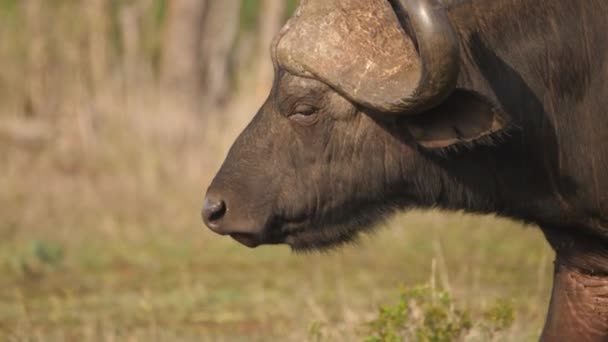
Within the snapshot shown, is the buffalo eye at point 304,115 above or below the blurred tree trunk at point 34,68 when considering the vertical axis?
above

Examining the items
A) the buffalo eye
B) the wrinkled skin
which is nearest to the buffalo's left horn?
the wrinkled skin

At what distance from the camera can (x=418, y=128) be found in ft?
17.4

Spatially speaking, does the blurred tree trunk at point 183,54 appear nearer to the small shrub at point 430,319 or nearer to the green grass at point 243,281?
the green grass at point 243,281

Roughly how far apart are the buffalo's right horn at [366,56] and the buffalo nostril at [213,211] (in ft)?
1.97

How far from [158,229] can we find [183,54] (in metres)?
4.68

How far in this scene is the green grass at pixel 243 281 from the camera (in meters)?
8.27

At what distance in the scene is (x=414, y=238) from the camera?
1198 centimetres

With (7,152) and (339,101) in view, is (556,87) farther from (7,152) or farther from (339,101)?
(7,152)

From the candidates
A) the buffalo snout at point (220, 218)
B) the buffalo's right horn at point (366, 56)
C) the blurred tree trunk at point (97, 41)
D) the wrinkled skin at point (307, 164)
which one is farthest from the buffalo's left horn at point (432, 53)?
the blurred tree trunk at point (97, 41)

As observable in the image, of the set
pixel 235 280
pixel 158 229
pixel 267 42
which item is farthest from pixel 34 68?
pixel 235 280

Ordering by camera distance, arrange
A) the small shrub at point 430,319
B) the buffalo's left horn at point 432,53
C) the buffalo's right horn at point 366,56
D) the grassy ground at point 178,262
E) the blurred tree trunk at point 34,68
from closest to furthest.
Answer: the buffalo's left horn at point 432,53 < the buffalo's right horn at point 366,56 < the small shrub at point 430,319 < the grassy ground at point 178,262 < the blurred tree trunk at point 34,68

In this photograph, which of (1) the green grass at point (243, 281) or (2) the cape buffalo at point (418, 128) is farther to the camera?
(1) the green grass at point (243, 281)

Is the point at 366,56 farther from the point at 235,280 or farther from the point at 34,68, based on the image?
the point at 34,68

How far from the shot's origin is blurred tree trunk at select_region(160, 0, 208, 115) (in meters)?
15.4
